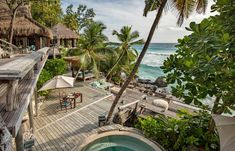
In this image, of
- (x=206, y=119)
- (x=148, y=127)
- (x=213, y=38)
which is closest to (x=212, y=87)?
(x=213, y=38)

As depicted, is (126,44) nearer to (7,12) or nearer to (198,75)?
(7,12)

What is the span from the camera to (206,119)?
20.6 ft

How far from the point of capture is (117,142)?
746 centimetres

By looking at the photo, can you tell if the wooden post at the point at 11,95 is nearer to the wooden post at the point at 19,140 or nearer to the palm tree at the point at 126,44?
the wooden post at the point at 19,140

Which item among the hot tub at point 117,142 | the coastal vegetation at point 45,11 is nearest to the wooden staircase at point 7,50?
the hot tub at point 117,142

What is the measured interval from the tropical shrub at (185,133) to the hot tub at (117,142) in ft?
1.67

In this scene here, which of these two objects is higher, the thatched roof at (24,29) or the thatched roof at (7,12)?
the thatched roof at (7,12)

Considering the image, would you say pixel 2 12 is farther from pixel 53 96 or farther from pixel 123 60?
pixel 123 60

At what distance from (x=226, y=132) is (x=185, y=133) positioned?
2.49m

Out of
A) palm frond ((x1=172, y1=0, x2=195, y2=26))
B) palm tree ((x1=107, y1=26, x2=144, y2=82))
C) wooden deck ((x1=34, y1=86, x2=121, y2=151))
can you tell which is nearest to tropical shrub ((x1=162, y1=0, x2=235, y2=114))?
palm frond ((x1=172, y1=0, x2=195, y2=26))

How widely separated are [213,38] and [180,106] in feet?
47.3

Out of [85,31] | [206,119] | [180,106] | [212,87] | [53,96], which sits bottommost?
[180,106]

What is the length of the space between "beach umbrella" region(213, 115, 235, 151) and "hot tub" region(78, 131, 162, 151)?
3.04 meters

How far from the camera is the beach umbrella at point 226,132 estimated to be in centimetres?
375
